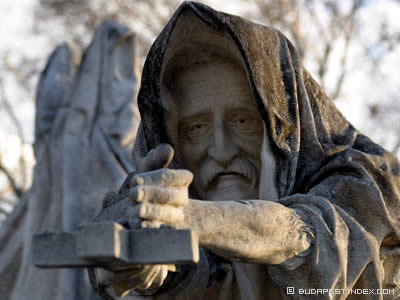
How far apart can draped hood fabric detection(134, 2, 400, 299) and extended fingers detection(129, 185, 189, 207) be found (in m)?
0.79

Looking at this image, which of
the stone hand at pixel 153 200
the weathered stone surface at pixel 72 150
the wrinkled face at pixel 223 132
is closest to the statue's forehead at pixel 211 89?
the wrinkled face at pixel 223 132

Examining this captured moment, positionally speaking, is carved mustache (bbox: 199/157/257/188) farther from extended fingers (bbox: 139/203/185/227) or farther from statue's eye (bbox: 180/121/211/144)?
extended fingers (bbox: 139/203/185/227)

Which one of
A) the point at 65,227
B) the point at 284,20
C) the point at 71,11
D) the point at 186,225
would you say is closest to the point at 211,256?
the point at 186,225

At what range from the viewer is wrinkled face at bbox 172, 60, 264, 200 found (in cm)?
377

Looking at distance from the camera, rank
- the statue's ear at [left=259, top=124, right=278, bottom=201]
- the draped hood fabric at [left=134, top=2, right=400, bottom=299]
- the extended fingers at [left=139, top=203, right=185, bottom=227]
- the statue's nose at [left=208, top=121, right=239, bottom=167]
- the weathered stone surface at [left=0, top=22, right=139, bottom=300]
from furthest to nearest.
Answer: the weathered stone surface at [left=0, top=22, right=139, bottom=300] → the statue's nose at [left=208, top=121, right=239, bottom=167] → the statue's ear at [left=259, top=124, right=278, bottom=201] → the draped hood fabric at [left=134, top=2, right=400, bottom=299] → the extended fingers at [left=139, top=203, right=185, bottom=227]

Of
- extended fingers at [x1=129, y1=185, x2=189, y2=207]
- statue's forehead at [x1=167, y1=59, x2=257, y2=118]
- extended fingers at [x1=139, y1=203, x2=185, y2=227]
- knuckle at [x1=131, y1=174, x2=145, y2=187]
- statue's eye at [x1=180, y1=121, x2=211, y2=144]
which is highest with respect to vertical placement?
statue's forehead at [x1=167, y1=59, x2=257, y2=118]

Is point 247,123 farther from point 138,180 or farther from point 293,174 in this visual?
point 138,180

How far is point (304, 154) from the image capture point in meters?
3.74

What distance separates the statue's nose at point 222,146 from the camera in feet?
12.3

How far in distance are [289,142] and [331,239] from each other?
0.56 m

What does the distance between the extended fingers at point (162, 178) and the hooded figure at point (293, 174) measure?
0.72 meters

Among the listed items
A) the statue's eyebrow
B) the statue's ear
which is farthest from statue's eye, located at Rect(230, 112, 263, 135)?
the statue's ear

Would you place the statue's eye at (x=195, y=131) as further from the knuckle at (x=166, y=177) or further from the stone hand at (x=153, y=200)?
the knuckle at (x=166, y=177)

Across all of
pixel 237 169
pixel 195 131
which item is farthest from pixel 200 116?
pixel 237 169
